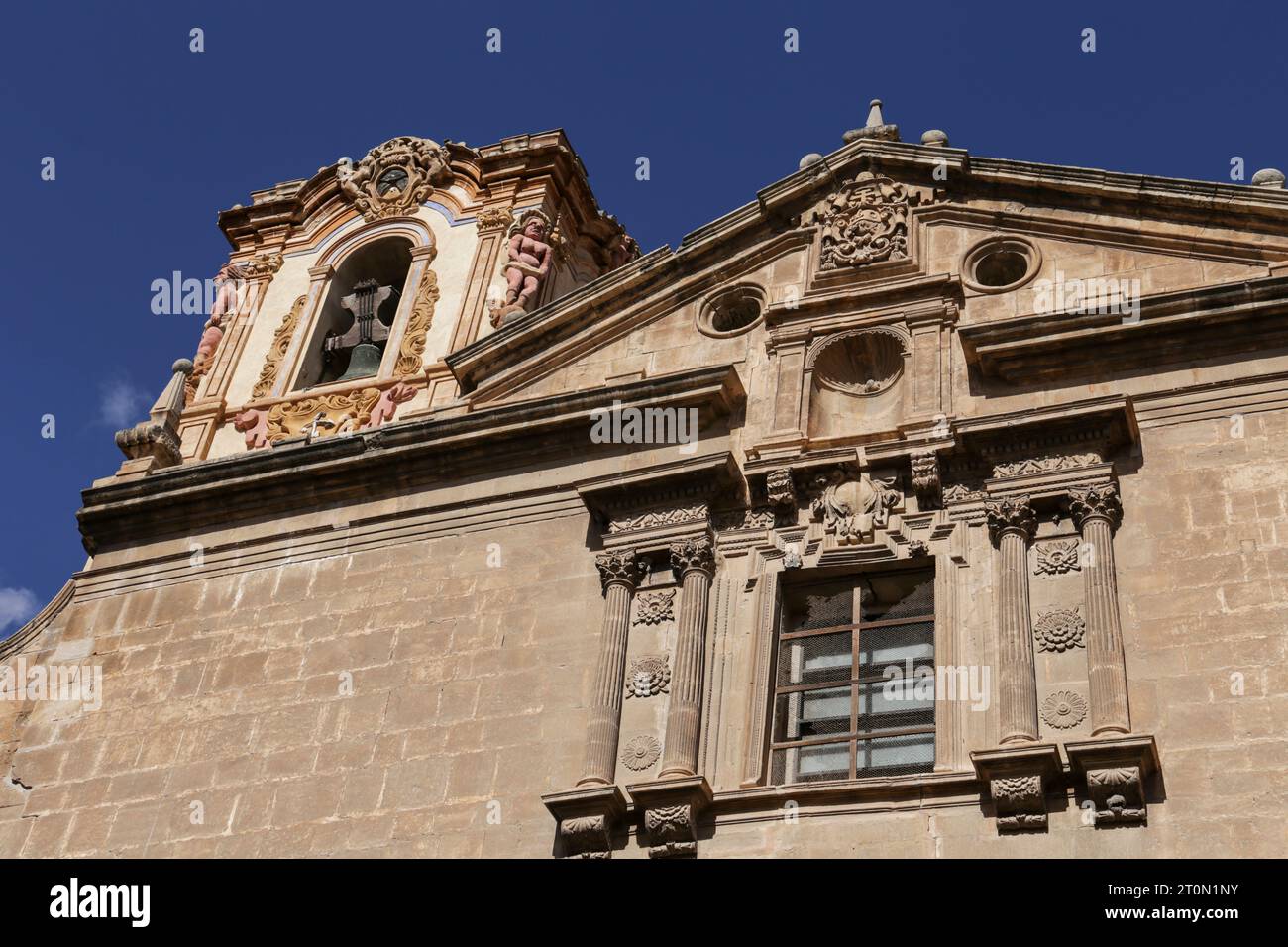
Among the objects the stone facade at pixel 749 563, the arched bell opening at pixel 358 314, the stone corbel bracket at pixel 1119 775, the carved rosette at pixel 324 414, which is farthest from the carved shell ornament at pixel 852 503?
the arched bell opening at pixel 358 314

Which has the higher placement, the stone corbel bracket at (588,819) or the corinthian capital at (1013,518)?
the corinthian capital at (1013,518)

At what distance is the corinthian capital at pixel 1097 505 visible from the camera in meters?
15.5

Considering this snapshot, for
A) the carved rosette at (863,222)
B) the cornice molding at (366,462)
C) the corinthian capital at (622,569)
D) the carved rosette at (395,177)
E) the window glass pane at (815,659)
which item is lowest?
the window glass pane at (815,659)

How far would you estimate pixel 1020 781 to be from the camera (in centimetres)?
1398

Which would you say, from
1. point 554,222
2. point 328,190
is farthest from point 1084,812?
point 328,190

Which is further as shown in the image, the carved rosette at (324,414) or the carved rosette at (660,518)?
the carved rosette at (324,414)

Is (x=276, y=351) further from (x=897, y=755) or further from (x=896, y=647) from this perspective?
(x=897, y=755)

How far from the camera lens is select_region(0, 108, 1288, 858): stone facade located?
14523mm

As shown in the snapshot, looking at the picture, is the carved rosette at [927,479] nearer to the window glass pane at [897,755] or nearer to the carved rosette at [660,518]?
the carved rosette at [660,518]

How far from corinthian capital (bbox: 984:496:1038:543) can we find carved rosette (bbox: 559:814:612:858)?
12.3 feet

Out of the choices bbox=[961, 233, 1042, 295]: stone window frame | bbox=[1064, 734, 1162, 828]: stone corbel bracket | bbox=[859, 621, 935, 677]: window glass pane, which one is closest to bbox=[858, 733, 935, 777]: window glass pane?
bbox=[859, 621, 935, 677]: window glass pane

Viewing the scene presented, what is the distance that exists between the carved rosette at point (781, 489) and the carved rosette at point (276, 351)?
25.3 ft
